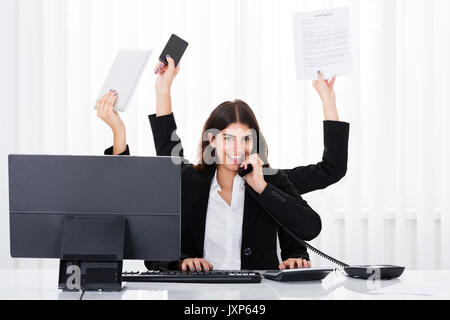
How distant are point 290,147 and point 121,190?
A: 1.94 meters

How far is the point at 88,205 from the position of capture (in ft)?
4.85

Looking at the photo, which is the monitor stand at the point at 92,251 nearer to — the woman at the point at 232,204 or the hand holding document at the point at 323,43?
the woman at the point at 232,204

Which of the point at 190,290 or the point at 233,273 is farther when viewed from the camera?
the point at 233,273

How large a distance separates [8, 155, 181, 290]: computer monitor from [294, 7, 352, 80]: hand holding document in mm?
835

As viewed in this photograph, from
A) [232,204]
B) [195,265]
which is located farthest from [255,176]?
[195,265]

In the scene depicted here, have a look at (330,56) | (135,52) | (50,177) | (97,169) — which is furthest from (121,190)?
(330,56)

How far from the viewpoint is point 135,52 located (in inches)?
71.6

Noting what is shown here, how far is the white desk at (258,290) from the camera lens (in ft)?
4.56

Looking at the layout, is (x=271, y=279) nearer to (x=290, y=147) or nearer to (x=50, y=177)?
(x=50, y=177)

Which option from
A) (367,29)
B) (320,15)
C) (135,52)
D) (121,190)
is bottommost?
(121,190)

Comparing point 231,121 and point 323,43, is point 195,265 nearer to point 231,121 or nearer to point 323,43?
point 231,121

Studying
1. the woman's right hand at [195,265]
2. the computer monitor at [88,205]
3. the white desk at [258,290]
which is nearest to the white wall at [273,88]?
the woman's right hand at [195,265]

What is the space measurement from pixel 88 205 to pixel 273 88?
200 cm
